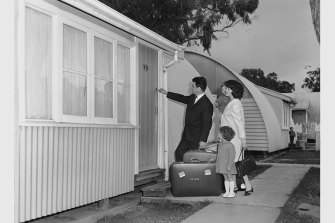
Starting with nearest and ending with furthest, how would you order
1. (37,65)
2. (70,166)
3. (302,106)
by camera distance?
(37,65)
(70,166)
(302,106)

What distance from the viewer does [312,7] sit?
4355 mm

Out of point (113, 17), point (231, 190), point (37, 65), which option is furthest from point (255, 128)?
point (37, 65)

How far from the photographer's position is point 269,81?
6438 centimetres

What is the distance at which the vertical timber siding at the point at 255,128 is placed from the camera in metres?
15.9

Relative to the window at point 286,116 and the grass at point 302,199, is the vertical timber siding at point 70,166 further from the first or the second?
the window at point 286,116

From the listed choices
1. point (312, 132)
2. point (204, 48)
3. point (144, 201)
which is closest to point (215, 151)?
point (144, 201)

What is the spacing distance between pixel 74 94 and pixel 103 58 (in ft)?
3.09

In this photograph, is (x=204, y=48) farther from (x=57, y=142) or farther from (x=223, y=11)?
(x=57, y=142)

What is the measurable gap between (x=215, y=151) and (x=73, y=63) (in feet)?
8.74

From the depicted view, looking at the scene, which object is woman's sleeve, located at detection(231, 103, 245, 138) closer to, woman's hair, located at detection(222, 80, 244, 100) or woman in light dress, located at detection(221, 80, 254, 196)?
woman in light dress, located at detection(221, 80, 254, 196)

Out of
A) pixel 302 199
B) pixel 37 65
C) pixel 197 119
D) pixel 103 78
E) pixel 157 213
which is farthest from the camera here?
pixel 197 119

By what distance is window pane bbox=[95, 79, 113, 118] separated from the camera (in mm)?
5990

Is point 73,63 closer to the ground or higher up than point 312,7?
closer to the ground

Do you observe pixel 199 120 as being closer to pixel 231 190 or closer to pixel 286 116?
pixel 231 190
